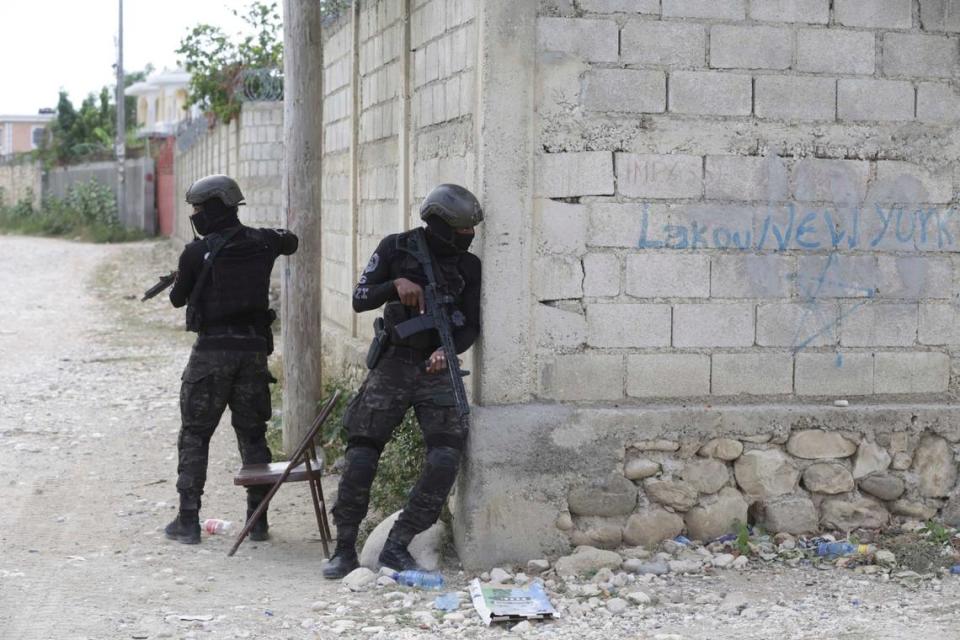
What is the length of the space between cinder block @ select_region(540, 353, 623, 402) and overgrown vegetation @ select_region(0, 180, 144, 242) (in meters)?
28.0

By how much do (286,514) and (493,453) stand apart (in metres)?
1.86

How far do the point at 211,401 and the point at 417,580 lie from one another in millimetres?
1513

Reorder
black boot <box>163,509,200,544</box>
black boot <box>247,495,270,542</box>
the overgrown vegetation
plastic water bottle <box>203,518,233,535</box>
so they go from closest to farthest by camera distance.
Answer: black boot <box>163,509,200,544</box>
black boot <box>247,495,270,542</box>
plastic water bottle <box>203,518,233,535</box>
the overgrown vegetation

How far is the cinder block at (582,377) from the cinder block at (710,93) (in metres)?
1.21

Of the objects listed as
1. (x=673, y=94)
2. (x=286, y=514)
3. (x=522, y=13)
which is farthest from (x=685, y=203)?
(x=286, y=514)

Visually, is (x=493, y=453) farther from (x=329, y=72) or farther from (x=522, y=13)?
(x=329, y=72)

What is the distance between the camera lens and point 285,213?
27.2 feet

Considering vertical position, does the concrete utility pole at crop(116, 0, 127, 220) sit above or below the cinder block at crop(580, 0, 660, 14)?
above

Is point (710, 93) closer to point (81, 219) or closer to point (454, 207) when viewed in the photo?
point (454, 207)

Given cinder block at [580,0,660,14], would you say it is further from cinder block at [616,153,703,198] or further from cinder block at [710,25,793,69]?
cinder block at [616,153,703,198]

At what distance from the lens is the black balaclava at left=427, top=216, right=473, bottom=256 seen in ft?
18.7

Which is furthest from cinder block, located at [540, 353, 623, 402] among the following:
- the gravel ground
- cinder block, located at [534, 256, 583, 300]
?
the gravel ground

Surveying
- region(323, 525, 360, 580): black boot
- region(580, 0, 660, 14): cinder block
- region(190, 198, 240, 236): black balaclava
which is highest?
region(580, 0, 660, 14): cinder block

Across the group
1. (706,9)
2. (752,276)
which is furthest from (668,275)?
(706,9)
